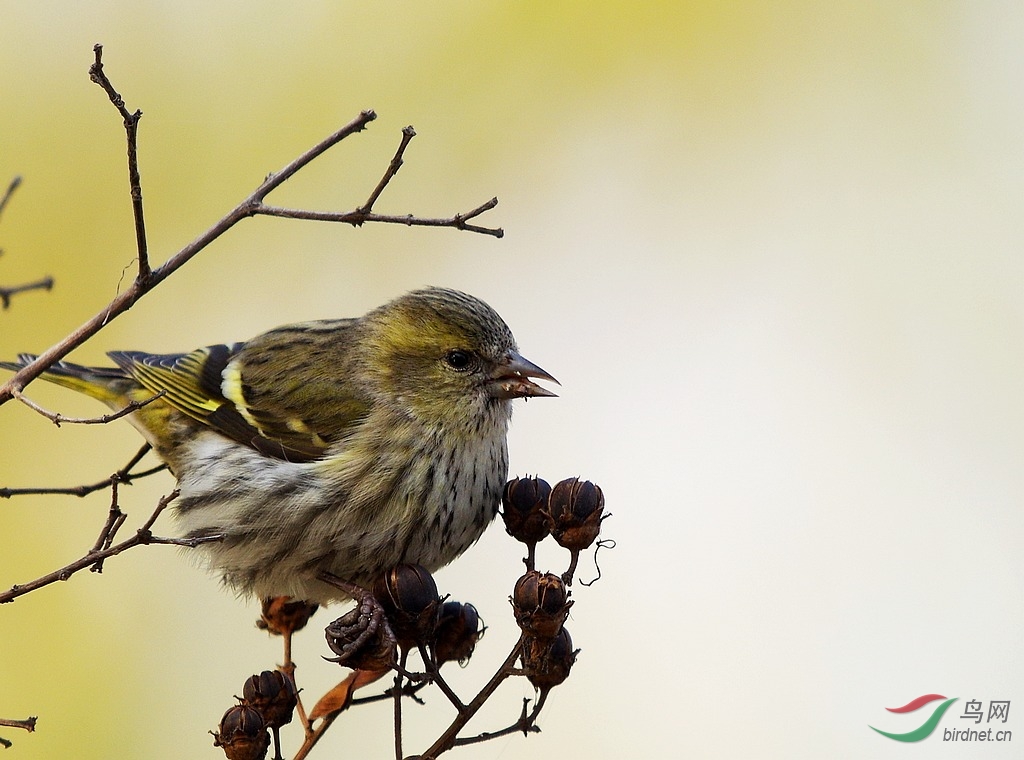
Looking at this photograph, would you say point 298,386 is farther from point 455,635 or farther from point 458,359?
point 455,635

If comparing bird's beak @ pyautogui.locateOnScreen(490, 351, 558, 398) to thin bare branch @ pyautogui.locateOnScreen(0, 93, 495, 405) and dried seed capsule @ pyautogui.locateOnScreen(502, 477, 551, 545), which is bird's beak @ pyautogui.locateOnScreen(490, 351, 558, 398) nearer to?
dried seed capsule @ pyautogui.locateOnScreen(502, 477, 551, 545)

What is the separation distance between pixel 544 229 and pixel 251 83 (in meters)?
1.44

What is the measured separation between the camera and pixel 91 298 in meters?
4.77

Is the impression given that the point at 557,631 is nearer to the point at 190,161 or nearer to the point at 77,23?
the point at 190,161

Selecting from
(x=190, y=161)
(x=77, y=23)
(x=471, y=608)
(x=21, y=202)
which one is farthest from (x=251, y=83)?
(x=471, y=608)

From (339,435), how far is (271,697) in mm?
942

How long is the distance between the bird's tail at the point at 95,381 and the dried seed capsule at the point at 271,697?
1.46 meters

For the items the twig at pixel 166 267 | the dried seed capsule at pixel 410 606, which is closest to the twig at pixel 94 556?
the twig at pixel 166 267

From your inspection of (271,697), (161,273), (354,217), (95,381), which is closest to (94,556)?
(161,273)

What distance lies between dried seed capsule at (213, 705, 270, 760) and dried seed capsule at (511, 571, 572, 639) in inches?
21.6

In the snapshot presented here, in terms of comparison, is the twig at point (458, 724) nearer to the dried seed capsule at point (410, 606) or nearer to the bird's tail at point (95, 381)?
the dried seed capsule at point (410, 606)

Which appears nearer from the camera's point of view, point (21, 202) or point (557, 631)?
point (557, 631)

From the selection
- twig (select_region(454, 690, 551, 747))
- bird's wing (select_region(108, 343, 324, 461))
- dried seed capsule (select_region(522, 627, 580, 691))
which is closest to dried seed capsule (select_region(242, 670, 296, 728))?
twig (select_region(454, 690, 551, 747))

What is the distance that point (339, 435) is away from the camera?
3.13 metres
